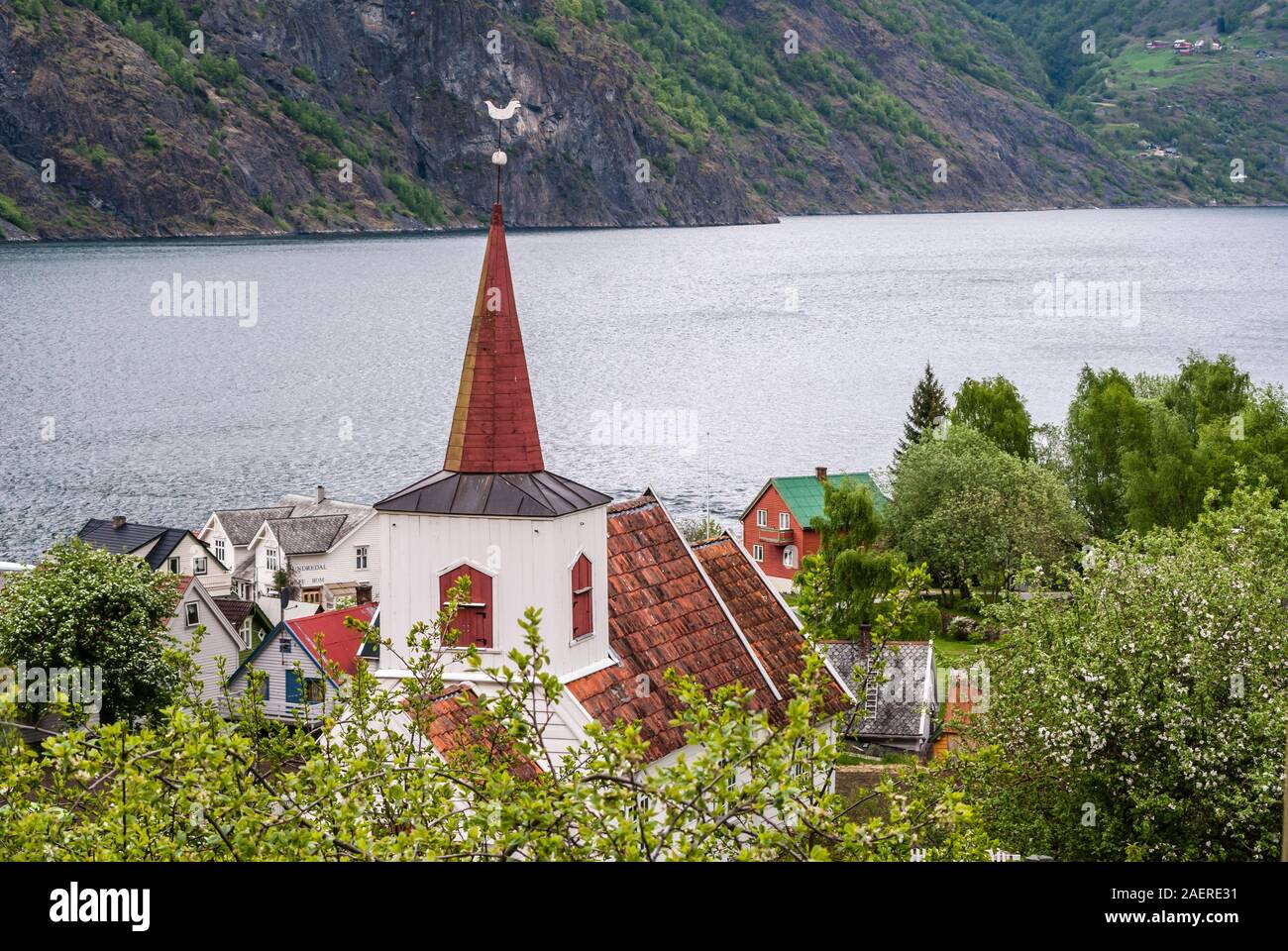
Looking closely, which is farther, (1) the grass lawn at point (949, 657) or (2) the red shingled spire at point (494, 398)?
(1) the grass lawn at point (949, 657)

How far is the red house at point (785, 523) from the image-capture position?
87812mm

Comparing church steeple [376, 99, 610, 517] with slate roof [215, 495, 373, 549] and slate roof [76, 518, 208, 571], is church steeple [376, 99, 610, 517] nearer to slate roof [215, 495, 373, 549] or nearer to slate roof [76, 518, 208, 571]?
slate roof [76, 518, 208, 571]

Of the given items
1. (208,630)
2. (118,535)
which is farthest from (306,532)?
(208,630)

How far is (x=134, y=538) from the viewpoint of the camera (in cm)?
7356

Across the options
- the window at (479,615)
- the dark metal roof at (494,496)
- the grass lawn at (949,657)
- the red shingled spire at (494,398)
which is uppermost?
the red shingled spire at (494,398)

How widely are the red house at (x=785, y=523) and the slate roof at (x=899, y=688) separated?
3149 cm

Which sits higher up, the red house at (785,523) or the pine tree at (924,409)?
the pine tree at (924,409)

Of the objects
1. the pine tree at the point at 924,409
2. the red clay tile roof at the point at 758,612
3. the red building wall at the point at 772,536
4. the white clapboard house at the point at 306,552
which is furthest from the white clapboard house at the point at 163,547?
the pine tree at the point at 924,409

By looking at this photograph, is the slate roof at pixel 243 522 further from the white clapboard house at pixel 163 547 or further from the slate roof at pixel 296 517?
the white clapboard house at pixel 163 547

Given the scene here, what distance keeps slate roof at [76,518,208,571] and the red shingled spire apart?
1790 inches

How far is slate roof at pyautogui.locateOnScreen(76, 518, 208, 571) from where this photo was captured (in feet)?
238
